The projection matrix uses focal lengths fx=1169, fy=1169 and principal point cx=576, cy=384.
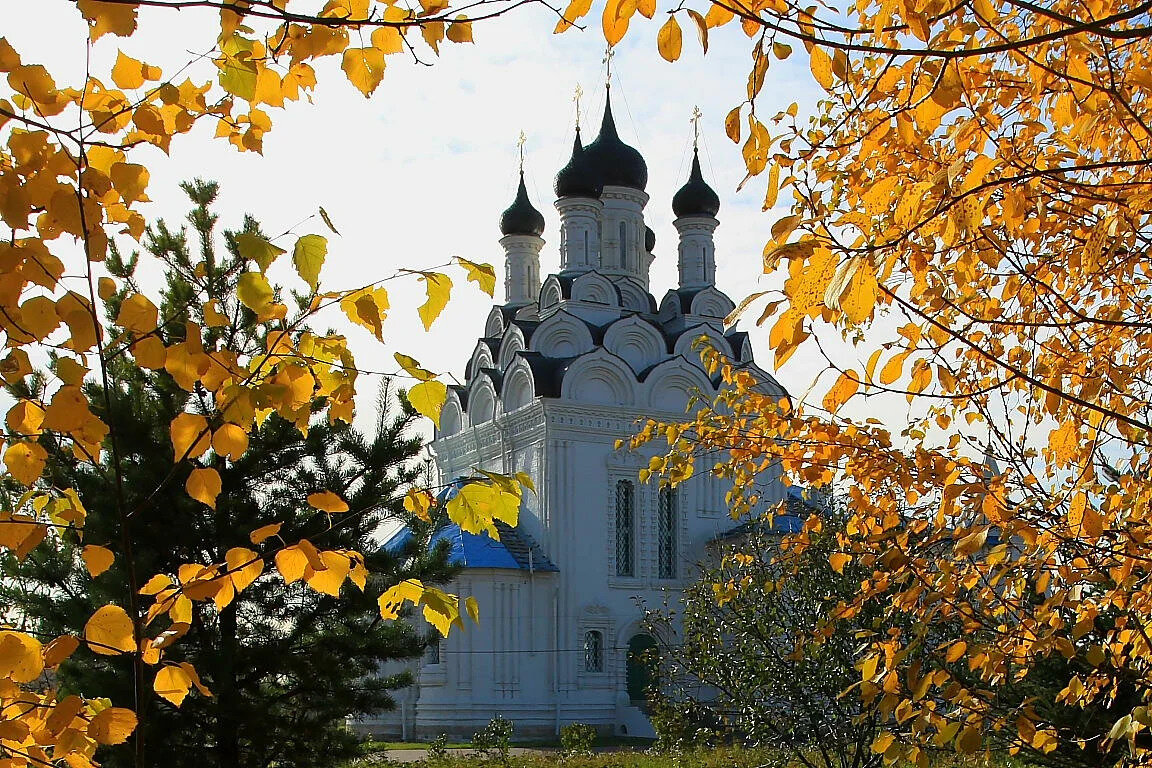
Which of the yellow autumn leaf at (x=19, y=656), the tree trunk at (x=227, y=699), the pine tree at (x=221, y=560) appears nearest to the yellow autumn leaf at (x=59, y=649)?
the yellow autumn leaf at (x=19, y=656)

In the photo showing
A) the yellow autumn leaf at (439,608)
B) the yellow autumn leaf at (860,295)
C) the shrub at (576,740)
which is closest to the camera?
the yellow autumn leaf at (860,295)

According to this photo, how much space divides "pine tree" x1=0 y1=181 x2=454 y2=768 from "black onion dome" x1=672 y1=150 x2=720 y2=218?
17978 mm

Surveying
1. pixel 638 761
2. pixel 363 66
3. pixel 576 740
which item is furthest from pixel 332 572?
pixel 576 740

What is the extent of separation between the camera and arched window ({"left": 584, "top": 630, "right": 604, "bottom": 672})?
21.0m

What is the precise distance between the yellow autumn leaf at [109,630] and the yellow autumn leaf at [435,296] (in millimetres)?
631

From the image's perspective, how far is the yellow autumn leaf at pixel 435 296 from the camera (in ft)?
5.97

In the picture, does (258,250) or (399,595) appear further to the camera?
(399,595)

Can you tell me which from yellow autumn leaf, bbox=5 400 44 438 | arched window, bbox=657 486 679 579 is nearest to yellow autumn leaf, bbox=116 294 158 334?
yellow autumn leaf, bbox=5 400 44 438

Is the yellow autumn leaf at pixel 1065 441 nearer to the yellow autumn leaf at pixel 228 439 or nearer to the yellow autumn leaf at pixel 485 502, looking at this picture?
the yellow autumn leaf at pixel 485 502

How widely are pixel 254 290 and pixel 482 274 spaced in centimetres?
39

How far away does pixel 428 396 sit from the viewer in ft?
6.06

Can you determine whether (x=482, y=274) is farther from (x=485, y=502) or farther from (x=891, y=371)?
(x=891, y=371)

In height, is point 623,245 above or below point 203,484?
above

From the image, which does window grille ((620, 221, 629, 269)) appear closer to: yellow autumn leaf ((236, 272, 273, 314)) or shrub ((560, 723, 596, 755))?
shrub ((560, 723, 596, 755))
